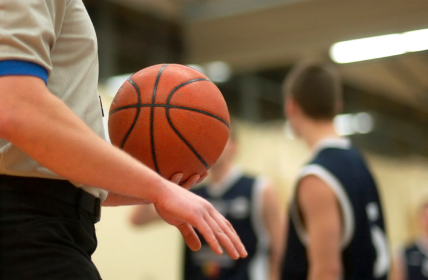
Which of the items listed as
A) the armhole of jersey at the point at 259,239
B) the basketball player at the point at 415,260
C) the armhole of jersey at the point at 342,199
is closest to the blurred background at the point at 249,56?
the armhole of jersey at the point at 259,239

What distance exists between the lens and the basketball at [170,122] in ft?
5.59

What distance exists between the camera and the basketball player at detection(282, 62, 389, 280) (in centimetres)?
281

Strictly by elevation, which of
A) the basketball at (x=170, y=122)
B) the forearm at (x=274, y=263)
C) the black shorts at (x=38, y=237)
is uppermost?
the basketball at (x=170, y=122)

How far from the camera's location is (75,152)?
1233mm

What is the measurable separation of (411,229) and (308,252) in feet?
37.2

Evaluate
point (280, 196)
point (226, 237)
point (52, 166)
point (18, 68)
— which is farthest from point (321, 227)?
point (280, 196)

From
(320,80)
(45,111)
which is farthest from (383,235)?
(45,111)

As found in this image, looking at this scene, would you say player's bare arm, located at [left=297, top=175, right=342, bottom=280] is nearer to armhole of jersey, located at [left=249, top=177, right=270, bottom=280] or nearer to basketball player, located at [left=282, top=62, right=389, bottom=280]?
basketball player, located at [left=282, top=62, right=389, bottom=280]

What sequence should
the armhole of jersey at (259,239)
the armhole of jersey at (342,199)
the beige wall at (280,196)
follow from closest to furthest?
the armhole of jersey at (342,199) → the armhole of jersey at (259,239) → the beige wall at (280,196)

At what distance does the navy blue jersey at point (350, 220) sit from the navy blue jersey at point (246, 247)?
1.27 meters

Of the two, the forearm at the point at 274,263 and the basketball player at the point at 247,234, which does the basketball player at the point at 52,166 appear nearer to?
the basketball player at the point at 247,234

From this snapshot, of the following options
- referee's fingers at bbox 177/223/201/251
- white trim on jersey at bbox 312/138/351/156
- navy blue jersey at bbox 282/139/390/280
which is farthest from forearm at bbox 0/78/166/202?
white trim on jersey at bbox 312/138/351/156

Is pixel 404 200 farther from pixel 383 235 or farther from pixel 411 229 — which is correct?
pixel 383 235

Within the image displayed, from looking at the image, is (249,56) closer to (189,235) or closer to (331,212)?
(331,212)
